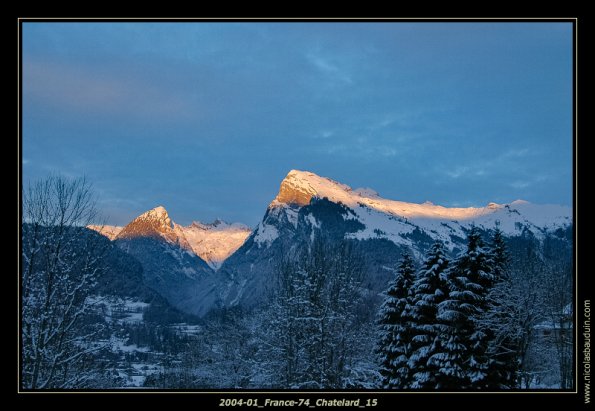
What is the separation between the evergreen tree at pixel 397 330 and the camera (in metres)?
29.0

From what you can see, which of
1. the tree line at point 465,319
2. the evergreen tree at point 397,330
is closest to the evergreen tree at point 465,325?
the tree line at point 465,319

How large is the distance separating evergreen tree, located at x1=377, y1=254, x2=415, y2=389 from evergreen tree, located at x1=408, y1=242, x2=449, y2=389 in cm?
56

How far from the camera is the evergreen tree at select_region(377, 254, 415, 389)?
95.1ft

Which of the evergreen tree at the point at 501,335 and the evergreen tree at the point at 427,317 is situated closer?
the evergreen tree at the point at 501,335

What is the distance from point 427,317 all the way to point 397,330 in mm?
2060

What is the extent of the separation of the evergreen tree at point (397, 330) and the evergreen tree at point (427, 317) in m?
0.56

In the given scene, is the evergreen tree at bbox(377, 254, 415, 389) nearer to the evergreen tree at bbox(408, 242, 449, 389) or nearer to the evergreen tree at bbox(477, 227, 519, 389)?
the evergreen tree at bbox(408, 242, 449, 389)

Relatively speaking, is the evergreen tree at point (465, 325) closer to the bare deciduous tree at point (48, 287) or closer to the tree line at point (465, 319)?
the tree line at point (465, 319)

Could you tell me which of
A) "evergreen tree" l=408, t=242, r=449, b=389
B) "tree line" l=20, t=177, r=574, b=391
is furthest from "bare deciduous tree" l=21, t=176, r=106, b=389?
"evergreen tree" l=408, t=242, r=449, b=389

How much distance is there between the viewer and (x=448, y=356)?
25.8m

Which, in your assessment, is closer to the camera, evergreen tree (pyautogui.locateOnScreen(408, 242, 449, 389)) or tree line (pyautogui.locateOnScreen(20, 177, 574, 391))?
tree line (pyautogui.locateOnScreen(20, 177, 574, 391))
